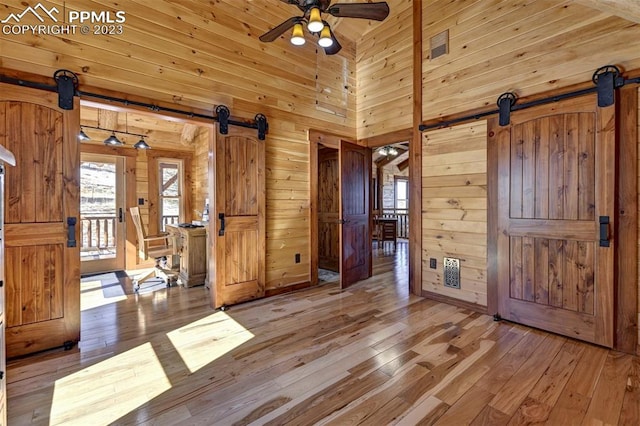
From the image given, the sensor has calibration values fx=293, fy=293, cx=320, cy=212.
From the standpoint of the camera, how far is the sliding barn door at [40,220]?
7.70 ft

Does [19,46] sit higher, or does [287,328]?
[19,46]

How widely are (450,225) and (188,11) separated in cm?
384

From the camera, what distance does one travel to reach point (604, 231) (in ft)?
7.99

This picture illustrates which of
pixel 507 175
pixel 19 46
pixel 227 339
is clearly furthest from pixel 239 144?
pixel 507 175

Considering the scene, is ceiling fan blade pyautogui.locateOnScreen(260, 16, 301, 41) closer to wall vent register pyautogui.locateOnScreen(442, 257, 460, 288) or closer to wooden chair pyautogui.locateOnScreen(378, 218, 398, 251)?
wall vent register pyautogui.locateOnScreen(442, 257, 460, 288)

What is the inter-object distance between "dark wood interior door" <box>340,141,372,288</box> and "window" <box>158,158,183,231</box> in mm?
3801

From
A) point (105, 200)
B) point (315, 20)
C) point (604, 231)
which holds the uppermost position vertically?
point (315, 20)

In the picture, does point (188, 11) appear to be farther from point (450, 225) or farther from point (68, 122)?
point (450, 225)

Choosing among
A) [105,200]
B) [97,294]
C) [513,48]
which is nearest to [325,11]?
[513,48]

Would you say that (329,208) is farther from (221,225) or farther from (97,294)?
(97,294)

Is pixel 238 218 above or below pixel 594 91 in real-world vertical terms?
below

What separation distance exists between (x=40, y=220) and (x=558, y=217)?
4.56 metres

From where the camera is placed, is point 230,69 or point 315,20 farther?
point 230,69

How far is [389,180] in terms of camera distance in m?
12.0
